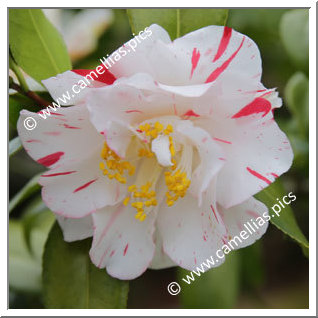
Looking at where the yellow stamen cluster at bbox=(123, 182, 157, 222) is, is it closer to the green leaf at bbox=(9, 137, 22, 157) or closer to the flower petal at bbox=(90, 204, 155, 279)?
the flower petal at bbox=(90, 204, 155, 279)

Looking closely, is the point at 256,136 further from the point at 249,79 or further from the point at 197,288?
the point at 197,288

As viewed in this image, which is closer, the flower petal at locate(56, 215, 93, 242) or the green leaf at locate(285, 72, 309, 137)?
the flower petal at locate(56, 215, 93, 242)

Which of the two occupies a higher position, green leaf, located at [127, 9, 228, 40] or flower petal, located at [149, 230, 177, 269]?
green leaf, located at [127, 9, 228, 40]

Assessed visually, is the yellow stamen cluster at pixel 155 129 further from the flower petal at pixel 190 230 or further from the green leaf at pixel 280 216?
the green leaf at pixel 280 216

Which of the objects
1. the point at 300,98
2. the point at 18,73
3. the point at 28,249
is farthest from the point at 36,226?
the point at 300,98

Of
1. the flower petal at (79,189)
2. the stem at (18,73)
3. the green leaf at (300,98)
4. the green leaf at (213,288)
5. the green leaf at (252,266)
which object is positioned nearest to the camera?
the flower petal at (79,189)

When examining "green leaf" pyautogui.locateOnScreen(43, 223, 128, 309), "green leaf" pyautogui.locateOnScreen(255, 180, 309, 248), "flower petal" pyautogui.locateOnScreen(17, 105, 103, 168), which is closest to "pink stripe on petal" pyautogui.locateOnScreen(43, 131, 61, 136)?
"flower petal" pyautogui.locateOnScreen(17, 105, 103, 168)

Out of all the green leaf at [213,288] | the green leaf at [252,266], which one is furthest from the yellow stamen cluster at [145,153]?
the green leaf at [252,266]

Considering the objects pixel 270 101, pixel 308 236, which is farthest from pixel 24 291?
pixel 270 101
